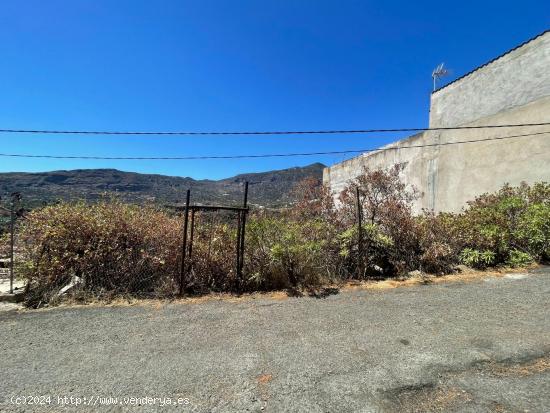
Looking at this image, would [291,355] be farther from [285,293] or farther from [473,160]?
[473,160]

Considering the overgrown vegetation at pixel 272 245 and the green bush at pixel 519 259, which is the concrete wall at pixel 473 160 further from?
the green bush at pixel 519 259

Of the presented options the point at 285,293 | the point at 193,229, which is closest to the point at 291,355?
the point at 285,293

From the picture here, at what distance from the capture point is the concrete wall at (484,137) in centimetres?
934

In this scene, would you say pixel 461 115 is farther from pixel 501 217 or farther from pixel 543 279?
A: pixel 543 279

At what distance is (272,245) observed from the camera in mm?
6164

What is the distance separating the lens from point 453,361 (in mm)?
3268

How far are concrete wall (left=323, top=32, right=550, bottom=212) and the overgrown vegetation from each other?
2.12 m

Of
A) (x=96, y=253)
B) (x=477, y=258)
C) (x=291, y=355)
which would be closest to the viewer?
(x=291, y=355)

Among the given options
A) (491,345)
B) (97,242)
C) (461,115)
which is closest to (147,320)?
(97,242)

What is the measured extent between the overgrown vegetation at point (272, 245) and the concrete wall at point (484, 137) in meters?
2.12

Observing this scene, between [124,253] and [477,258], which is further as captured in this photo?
[477,258]

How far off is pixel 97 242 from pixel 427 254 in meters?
6.90

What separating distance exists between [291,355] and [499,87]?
471 inches

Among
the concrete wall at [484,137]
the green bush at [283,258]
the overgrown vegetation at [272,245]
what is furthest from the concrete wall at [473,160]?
the green bush at [283,258]
